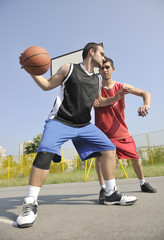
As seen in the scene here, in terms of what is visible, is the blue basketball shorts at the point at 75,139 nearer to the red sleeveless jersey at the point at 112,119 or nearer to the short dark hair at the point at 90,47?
the red sleeveless jersey at the point at 112,119

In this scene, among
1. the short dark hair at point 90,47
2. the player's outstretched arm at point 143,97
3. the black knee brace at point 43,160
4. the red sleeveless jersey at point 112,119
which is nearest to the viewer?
the black knee brace at point 43,160

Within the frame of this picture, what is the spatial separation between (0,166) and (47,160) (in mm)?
15106

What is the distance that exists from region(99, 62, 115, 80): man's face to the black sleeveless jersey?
862mm

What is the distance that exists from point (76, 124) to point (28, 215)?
3.40ft

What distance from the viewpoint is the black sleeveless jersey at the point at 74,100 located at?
2.08 m

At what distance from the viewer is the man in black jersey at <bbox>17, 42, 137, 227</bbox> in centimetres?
182

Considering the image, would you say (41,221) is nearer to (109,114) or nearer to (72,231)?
(72,231)

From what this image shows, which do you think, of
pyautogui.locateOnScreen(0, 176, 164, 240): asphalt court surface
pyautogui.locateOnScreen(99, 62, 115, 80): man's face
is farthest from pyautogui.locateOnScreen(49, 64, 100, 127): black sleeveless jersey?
pyautogui.locateOnScreen(0, 176, 164, 240): asphalt court surface

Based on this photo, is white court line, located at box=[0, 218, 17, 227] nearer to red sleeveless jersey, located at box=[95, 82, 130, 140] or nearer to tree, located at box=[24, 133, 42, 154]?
red sleeveless jersey, located at box=[95, 82, 130, 140]

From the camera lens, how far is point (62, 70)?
2.13 m

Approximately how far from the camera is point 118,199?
2135mm

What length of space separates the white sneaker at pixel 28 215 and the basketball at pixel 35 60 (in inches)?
53.8

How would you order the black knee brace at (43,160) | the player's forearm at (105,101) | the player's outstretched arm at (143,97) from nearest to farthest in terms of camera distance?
the black knee brace at (43,160) → the player's outstretched arm at (143,97) → the player's forearm at (105,101)

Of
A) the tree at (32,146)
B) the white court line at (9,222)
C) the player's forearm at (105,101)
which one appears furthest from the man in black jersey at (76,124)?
the tree at (32,146)
